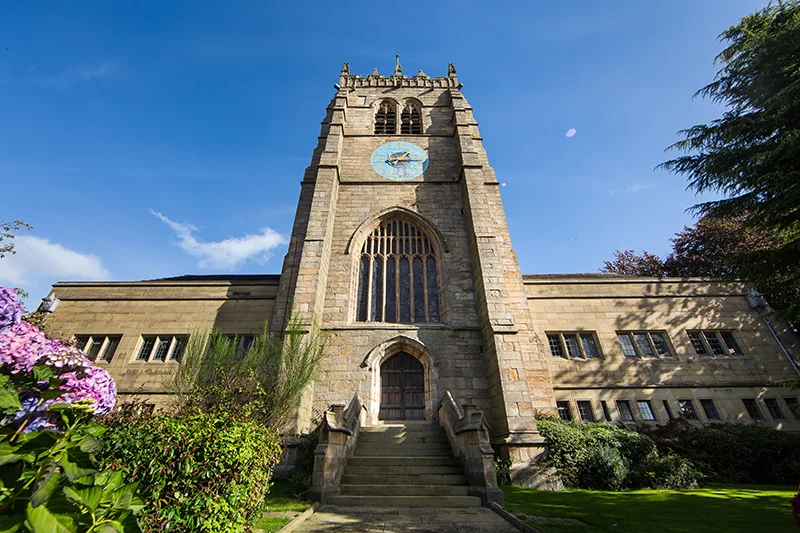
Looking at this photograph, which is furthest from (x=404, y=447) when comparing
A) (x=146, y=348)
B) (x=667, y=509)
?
(x=146, y=348)

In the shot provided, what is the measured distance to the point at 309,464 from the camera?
8758 millimetres

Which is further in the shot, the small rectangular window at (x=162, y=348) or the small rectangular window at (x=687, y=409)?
the small rectangular window at (x=162, y=348)

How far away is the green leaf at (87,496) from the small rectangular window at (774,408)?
18578 mm

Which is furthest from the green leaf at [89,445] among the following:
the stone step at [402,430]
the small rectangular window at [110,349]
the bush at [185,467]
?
the small rectangular window at [110,349]

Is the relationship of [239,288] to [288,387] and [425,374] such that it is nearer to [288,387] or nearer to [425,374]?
[288,387]

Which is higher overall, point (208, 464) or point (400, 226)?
point (400, 226)

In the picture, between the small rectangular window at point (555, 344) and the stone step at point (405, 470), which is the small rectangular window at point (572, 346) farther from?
the stone step at point (405, 470)

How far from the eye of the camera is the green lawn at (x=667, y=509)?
205 inches

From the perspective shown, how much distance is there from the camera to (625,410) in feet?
40.1

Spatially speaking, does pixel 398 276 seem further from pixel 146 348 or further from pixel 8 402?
pixel 8 402

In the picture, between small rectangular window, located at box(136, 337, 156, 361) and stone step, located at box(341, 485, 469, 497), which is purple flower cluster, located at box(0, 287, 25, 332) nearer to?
stone step, located at box(341, 485, 469, 497)

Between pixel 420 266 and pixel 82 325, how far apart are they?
14.0 m

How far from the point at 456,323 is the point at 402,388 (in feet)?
10.3

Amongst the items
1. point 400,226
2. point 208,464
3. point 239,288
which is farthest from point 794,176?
point 239,288
